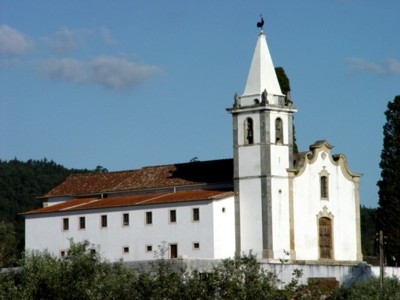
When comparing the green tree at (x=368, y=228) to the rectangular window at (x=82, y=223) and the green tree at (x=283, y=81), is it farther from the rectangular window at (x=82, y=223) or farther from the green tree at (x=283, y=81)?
the rectangular window at (x=82, y=223)

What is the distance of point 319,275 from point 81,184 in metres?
22.6

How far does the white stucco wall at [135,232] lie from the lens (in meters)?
76.3

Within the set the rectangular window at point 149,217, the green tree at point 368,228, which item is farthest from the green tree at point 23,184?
the rectangular window at point 149,217

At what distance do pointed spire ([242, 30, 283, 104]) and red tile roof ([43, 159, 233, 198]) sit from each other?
5.02m

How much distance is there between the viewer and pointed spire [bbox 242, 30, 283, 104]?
78938mm

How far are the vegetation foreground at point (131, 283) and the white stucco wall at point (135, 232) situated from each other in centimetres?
1835

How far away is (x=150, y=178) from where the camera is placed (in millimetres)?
83750

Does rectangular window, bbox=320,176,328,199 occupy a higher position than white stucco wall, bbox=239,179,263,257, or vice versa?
rectangular window, bbox=320,176,328,199

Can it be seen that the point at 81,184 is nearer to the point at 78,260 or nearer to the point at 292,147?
the point at 292,147

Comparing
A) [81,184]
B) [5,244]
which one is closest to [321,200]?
[81,184]

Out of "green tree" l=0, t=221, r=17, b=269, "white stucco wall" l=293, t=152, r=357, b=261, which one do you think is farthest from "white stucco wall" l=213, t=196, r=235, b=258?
"green tree" l=0, t=221, r=17, b=269

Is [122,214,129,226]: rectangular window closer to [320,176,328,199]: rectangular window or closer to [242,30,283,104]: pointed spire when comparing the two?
[242,30,283,104]: pointed spire

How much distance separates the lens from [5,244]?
104 meters

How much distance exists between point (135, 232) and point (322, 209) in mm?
11538
